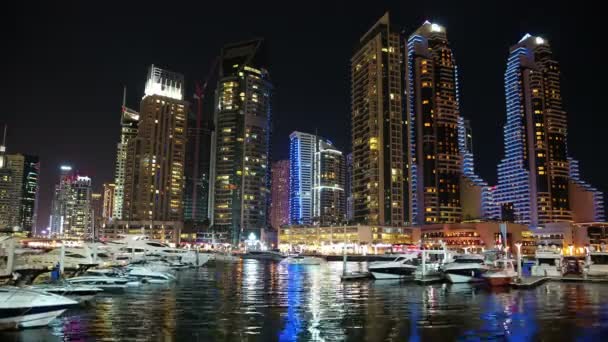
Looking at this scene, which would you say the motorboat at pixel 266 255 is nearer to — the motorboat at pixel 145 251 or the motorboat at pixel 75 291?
the motorboat at pixel 145 251

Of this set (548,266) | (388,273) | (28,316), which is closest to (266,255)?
(388,273)

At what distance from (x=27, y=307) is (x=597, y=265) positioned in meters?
60.8

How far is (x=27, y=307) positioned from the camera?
81.1 feet

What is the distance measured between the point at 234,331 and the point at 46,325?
34.1 feet

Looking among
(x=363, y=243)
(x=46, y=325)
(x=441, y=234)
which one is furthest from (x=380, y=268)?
(x=441, y=234)

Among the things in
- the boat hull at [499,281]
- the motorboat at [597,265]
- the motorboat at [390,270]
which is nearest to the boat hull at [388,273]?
the motorboat at [390,270]

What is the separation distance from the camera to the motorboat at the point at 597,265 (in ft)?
190

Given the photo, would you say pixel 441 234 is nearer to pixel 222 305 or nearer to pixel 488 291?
pixel 488 291

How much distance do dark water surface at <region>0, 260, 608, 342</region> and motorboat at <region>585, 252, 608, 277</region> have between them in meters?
12.2

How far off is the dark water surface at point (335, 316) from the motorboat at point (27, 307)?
61cm

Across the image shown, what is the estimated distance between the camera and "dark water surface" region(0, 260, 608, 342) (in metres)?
24.5

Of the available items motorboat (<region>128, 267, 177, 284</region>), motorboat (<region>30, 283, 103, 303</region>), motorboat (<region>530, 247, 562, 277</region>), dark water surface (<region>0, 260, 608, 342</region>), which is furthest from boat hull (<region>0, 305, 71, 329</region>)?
motorboat (<region>530, 247, 562, 277</region>)

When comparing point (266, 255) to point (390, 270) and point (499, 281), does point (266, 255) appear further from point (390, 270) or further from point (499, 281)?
point (499, 281)

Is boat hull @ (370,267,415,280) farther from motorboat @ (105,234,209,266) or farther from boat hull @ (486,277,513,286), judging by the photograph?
motorboat @ (105,234,209,266)
